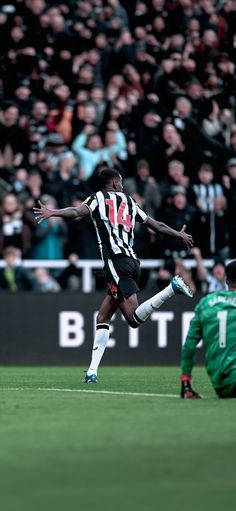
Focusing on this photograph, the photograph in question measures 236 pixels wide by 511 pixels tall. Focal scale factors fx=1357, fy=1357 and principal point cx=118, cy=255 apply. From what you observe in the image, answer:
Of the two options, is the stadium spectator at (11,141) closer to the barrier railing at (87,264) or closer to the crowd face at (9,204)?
the crowd face at (9,204)

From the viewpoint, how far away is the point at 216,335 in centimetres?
1067

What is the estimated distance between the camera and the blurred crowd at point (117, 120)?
20.2 metres

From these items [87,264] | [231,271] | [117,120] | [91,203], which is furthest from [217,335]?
[117,120]

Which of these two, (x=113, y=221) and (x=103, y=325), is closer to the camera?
(x=113, y=221)

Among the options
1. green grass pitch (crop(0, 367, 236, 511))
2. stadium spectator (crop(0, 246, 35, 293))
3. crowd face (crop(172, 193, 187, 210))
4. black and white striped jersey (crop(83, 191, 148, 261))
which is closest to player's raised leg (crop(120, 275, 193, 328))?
black and white striped jersey (crop(83, 191, 148, 261))

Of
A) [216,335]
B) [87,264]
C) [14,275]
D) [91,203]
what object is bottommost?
[14,275]

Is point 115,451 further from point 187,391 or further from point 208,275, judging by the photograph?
point 208,275

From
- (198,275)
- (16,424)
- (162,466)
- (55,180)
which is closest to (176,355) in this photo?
(198,275)

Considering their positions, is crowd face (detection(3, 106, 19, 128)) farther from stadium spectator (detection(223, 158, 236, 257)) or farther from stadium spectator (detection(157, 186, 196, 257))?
stadium spectator (detection(223, 158, 236, 257))

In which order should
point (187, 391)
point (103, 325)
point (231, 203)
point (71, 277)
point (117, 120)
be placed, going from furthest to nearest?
point (117, 120), point (231, 203), point (71, 277), point (103, 325), point (187, 391)

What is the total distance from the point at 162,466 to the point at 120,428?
5.70 ft

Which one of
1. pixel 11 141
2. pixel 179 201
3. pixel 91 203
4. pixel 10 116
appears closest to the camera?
pixel 91 203

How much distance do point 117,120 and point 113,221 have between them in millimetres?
8522

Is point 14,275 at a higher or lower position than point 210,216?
lower
